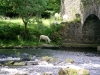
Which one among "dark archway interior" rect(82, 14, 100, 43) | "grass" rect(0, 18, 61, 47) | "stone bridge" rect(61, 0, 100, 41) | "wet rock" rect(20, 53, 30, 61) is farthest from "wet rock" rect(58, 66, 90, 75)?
"dark archway interior" rect(82, 14, 100, 43)

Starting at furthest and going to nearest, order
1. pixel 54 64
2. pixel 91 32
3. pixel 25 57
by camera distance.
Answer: pixel 91 32 < pixel 25 57 < pixel 54 64

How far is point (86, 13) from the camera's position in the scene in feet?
140

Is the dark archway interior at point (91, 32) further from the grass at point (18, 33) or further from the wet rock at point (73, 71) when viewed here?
the wet rock at point (73, 71)

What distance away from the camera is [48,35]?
149 feet

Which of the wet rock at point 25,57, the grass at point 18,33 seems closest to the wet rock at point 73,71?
the wet rock at point 25,57

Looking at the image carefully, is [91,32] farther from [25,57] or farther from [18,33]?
[25,57]

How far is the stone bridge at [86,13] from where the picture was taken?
3952 centimetres

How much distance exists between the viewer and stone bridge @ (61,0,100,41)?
130 ft

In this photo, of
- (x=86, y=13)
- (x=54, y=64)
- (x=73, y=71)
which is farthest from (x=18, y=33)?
(x=73, y=71)

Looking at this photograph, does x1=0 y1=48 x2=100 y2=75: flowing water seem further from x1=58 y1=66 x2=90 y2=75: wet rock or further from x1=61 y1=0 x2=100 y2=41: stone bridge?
x1=61 y1=0 x2=100 y2=41: stone bridge

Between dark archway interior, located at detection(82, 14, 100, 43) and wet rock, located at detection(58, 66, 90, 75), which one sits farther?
dark archway interior, located at detection(82, 14, 100, 43)

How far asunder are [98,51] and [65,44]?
5.38 meters

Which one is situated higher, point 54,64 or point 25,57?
point 54,64

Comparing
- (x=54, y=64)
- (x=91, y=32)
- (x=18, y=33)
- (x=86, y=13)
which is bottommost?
(x=91, y=32)
